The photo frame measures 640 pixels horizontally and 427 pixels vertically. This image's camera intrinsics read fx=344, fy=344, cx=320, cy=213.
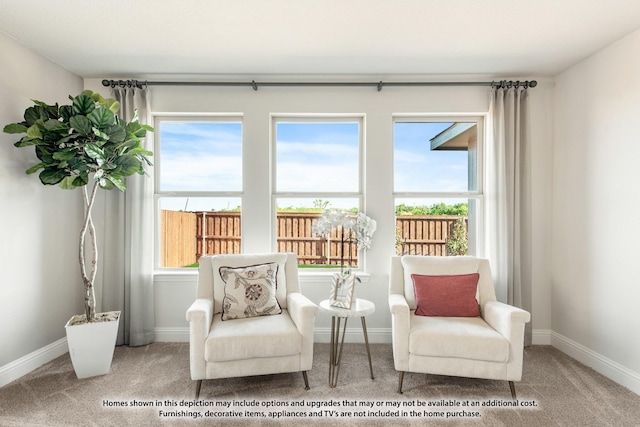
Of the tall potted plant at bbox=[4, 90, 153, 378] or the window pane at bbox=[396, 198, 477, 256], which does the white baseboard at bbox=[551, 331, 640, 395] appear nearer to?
the window pane at bbox=[396, 198, 477, 256]

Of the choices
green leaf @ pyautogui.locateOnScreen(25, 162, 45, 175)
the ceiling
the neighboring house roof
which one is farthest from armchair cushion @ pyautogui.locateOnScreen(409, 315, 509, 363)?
green leaf @ pyautogui.locateOnScreen(25, 162, 45, 175)

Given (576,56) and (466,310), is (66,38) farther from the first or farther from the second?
(576,56)

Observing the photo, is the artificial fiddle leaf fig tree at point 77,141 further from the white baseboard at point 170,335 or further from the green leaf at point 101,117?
the white baseboard at point 170,335

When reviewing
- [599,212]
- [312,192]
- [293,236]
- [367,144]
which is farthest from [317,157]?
[599,212]

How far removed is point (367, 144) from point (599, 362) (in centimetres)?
259

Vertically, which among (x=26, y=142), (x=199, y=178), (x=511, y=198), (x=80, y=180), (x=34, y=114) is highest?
(x=34, y=114)

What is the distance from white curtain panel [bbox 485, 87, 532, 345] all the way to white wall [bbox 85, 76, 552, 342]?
6.2 inches

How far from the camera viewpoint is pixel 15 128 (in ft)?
7.95

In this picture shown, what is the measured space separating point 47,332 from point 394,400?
9.37ft

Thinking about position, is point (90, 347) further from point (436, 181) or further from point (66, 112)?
point (436, 181)

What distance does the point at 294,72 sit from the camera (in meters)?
3.14

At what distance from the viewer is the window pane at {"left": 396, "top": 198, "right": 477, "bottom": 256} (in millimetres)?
3418

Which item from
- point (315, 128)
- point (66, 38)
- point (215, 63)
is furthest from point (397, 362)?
point (66, 38)

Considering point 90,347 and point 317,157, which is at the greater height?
point 317,157
